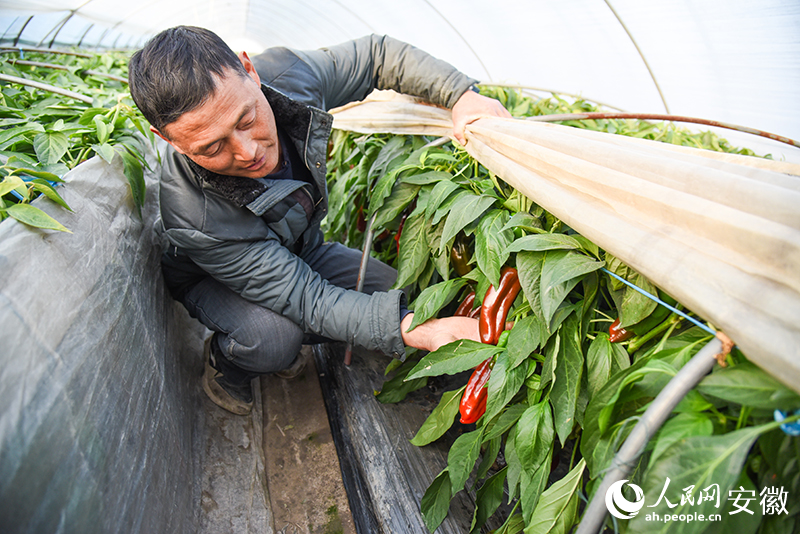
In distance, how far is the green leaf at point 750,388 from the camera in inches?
21.8

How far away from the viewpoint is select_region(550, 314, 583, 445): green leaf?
101 cm

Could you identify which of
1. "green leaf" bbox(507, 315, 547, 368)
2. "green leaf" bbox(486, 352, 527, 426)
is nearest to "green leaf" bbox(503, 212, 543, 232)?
"green leaf" bbox(507, 315, 547, 368)

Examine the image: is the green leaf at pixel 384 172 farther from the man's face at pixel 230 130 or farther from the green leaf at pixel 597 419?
the green leaf at pixel 597 419

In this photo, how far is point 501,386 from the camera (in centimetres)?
108

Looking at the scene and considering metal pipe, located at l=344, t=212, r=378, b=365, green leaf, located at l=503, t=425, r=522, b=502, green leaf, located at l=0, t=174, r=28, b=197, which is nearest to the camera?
green leaf, located at l=0, t=174, r=28, b=197

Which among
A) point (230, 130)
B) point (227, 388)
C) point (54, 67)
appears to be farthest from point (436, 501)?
point (54, 67)

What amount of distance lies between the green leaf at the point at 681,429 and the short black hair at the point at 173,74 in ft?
4.12

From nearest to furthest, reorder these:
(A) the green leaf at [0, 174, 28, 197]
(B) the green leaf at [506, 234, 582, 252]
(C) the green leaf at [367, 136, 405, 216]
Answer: (A) the green leaf at [0, 174, 28, 197] → (B) the green leaf at [506, 234, 582, 252] → (C) the green leaf at [367, 136, 405, 216]

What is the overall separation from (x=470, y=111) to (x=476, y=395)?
3.30ft

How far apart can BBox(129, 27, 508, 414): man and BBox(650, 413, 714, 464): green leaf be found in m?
0.65

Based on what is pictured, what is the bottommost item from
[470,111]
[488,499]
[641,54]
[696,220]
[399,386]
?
[399,386]

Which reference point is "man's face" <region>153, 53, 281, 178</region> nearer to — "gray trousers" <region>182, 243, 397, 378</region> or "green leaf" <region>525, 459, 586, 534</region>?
"gray trousers" <region>182, 243, 397, 378</region>

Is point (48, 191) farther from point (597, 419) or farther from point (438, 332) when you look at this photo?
point (597, 419)

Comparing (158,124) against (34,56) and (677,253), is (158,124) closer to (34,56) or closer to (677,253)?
(677,253)
